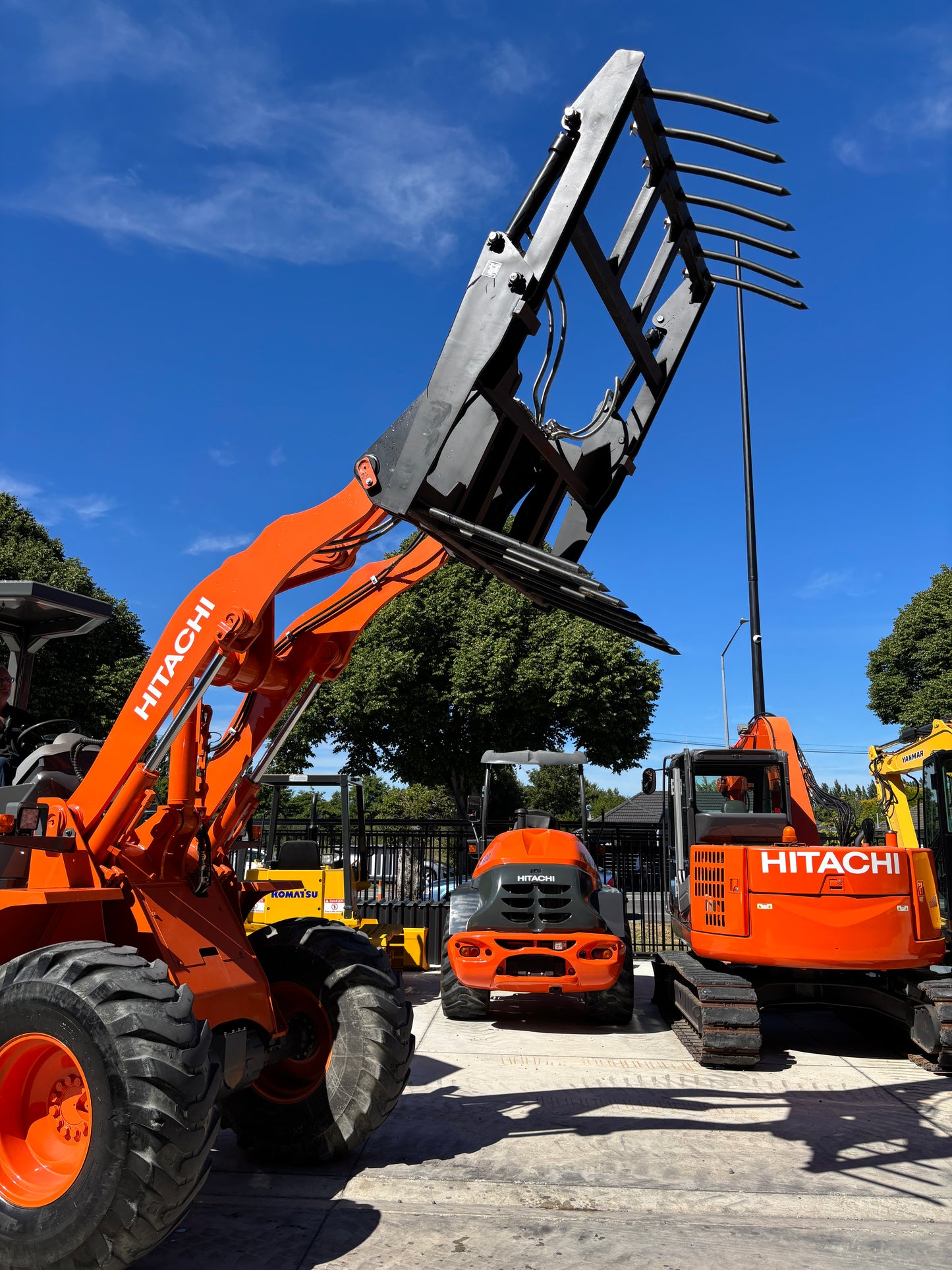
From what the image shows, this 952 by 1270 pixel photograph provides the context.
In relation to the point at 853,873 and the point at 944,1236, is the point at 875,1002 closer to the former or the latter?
the point at 853,873

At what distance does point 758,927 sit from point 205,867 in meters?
4.92

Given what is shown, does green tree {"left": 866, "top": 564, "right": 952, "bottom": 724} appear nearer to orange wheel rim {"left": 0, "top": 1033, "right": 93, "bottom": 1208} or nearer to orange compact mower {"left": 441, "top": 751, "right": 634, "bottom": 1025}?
orange compact mower {"left": 441, "top": 751, "right": 634, "bottom": 1025}

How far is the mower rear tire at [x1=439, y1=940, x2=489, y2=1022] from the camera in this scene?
31.9 feet

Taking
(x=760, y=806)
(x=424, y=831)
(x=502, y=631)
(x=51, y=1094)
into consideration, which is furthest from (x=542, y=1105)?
(x=502, y=631)

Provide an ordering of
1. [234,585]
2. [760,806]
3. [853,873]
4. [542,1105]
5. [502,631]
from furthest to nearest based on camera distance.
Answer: [502,631]
[760,806]
[853,873]
[542,1105]
[234,585]

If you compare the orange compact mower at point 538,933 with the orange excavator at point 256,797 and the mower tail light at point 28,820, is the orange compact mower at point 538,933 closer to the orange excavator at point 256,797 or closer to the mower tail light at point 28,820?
the orange excavator at point 256,797

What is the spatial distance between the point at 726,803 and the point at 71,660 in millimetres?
19675

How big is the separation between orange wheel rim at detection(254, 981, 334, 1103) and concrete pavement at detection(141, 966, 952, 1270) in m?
0.41

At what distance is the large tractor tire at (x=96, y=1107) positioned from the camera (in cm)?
352

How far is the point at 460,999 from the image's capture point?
972 centimetres

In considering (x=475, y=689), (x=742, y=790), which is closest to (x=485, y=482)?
(x=742, y=790)

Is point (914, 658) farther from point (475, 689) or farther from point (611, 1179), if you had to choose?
point (611, 1179)

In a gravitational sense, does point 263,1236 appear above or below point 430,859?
below

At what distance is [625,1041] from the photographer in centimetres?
888
